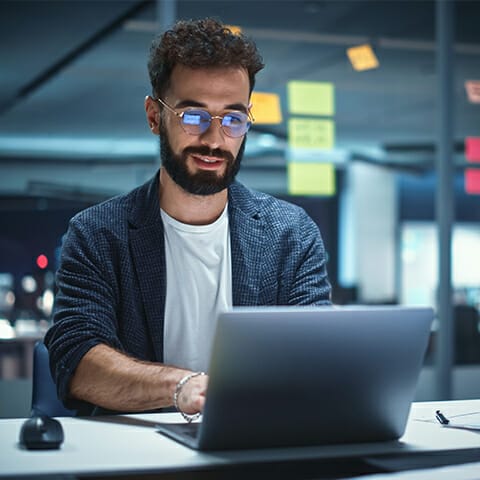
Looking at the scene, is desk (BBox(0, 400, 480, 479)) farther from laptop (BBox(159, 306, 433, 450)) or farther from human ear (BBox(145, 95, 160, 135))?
human ear (BBox(145, 95, 160, 135))

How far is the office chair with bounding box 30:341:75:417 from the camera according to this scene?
223cm

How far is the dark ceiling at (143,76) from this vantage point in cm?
477

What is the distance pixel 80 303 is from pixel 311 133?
3.00 m

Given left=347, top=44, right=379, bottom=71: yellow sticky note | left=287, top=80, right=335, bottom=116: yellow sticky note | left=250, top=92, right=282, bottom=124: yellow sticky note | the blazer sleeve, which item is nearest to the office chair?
the blazer sleeve

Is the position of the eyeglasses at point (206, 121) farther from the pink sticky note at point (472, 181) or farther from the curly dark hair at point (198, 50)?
the pink sticky note at point (472, 181)

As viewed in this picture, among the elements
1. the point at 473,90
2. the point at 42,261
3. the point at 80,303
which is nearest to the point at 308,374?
the point at 80,303

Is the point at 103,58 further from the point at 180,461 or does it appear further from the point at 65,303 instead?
the point at 180,461

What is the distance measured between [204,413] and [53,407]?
0.88 metres

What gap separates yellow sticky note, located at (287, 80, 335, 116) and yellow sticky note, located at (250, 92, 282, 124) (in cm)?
10

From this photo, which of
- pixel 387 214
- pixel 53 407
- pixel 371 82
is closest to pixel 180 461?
pixel 53 407

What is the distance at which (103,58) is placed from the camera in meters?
4.92

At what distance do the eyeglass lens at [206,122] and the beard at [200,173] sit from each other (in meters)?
0.05

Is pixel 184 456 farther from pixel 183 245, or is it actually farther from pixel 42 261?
pixel 42 261

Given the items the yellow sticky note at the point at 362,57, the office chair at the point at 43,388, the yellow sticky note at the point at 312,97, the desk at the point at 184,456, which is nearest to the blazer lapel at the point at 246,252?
the office chair at the point at 43,388
